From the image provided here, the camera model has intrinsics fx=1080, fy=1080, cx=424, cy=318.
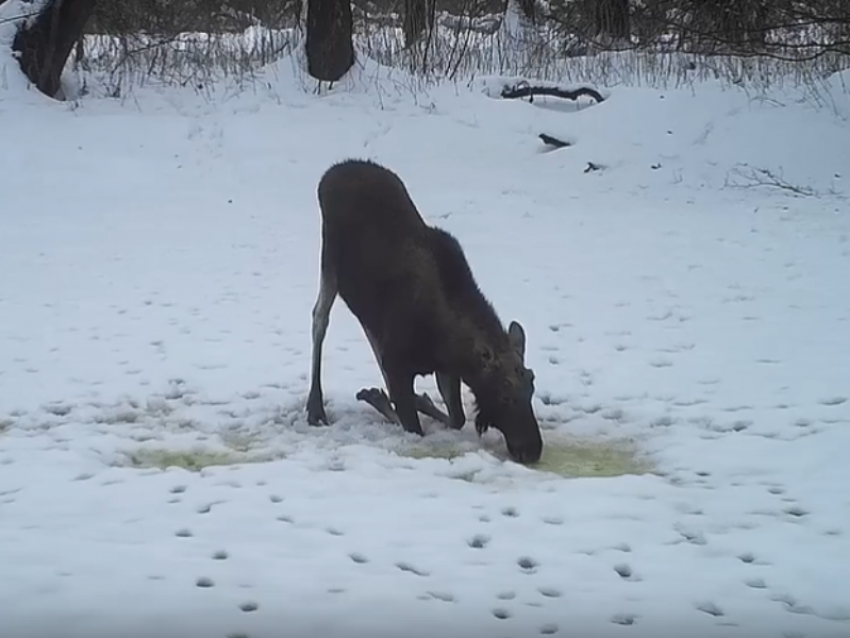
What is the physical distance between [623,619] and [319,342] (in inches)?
134

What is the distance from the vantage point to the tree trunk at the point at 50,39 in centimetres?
1680

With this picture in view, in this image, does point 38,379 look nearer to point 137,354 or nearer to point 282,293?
point 137,354

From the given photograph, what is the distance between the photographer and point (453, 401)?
6.33 metres

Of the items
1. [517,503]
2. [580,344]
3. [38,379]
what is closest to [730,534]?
[517,503]

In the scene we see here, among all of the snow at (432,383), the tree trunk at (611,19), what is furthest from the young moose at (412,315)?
the tree trunk at (611,19)

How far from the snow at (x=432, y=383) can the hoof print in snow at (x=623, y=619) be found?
0.02m

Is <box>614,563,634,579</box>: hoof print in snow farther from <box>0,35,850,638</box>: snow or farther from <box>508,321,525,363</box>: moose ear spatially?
<box>508,321,525,363</box>: moose ear

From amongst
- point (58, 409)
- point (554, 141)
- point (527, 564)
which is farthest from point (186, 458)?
point (554, 141)

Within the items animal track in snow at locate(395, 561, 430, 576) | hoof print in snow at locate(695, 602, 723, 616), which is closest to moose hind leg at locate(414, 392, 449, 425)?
animal track in snow at locate(395, 561, 430, 576)

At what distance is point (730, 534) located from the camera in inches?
182

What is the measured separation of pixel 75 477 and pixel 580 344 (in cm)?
424

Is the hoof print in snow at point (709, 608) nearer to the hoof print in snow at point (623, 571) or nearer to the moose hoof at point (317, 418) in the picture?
the hoof print in snow at point (623, 571)

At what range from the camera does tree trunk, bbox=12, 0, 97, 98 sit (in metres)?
16.8

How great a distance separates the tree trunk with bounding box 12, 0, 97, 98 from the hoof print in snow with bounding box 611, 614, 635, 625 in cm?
1531
